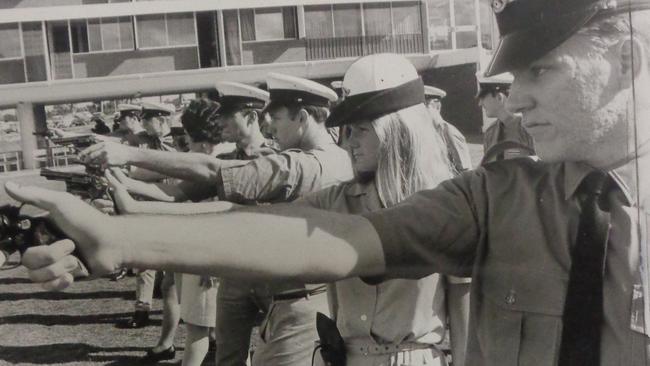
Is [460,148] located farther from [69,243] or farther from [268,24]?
Answer: [69,243]

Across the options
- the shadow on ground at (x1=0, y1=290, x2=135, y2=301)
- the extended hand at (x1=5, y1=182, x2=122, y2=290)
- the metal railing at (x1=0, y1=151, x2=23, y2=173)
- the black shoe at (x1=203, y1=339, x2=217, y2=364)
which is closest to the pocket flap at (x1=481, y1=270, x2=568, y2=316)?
the extended hand at (x1=5, y1=182, x2=122, y2=290)

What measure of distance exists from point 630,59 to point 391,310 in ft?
2.05

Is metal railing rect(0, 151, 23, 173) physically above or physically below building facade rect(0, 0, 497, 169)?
below

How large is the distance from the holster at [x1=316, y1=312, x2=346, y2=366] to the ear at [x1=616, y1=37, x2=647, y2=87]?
663 mm

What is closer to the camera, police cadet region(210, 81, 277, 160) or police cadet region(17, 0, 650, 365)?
police cadet region(17, 0, 650, 365)

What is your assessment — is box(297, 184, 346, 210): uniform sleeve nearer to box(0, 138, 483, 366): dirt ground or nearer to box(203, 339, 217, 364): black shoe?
box(0, 138, 483, 366): dirt ground

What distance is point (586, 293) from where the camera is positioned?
1.89 ft

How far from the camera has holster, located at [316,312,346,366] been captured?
1.13 metres

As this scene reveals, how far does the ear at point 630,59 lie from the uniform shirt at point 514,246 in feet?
0.24

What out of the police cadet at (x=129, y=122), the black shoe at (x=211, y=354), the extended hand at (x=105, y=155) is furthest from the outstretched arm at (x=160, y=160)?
the police cadet at (x=129, y=122)

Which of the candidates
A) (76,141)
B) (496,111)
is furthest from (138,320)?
(496,111)

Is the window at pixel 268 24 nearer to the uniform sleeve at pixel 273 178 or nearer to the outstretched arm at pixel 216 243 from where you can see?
the uniform sleeve at pixel 273 178

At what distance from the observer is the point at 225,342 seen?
5.94 ft

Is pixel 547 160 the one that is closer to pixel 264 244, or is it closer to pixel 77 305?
pixel 264 244
